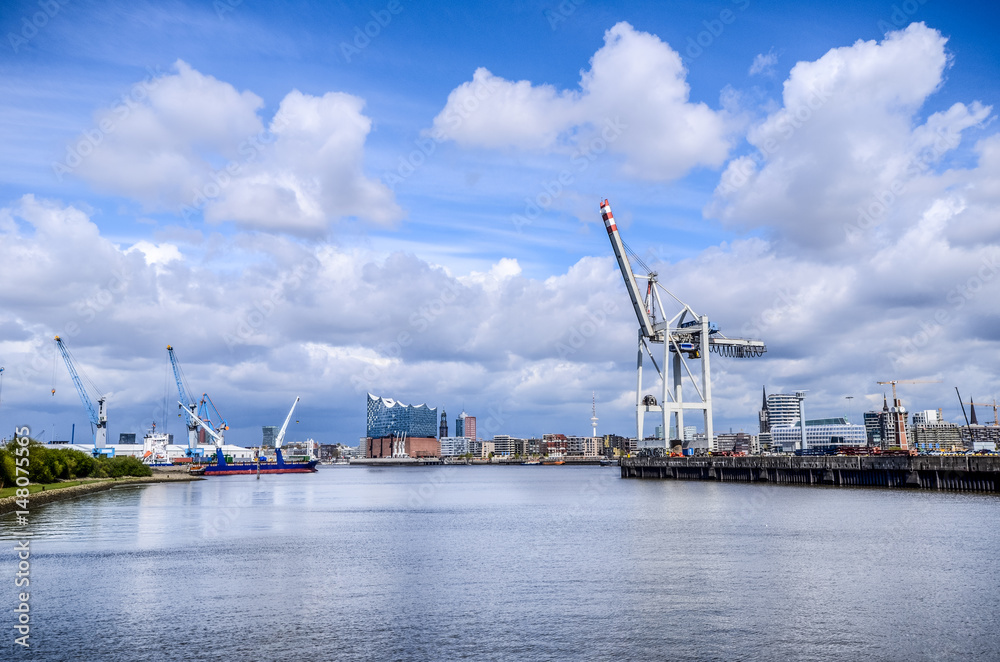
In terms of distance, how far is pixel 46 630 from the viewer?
2147 centimetres

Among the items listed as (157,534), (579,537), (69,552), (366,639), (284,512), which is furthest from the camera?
(284,512)

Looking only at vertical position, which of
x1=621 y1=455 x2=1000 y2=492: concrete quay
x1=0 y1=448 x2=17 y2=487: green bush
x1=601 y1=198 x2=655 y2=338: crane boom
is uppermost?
x1=601 y1=198 x2=655 y2=338: crane boom

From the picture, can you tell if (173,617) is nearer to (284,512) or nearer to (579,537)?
(579,537)

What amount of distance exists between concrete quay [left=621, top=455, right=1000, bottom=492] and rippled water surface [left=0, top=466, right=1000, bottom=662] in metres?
18.9

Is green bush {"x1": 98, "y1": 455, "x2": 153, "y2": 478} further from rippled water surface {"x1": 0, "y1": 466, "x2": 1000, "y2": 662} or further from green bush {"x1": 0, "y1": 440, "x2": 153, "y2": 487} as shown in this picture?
rippled water surface {"x1": 0, "y1": 466, "x2": 1000, "y2": 662}

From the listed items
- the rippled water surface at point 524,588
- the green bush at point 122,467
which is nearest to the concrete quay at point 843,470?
the rippled water surface at point 524,588

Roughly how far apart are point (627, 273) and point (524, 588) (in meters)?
82.2

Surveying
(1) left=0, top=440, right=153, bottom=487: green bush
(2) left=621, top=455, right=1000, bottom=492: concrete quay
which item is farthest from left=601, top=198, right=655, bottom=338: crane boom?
(1) left=0, top=440, right=153, bottom=487: green bush

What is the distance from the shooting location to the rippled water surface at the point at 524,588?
19.6m

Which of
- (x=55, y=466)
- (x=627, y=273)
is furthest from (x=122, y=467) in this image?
(x=627, y=273)

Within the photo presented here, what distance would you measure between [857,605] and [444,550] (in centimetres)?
2001

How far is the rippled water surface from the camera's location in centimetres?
1956

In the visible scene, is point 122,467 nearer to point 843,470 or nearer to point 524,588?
point 843,470

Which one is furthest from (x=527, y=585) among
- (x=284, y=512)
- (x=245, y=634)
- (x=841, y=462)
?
(x=841, y=462)
